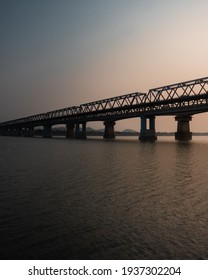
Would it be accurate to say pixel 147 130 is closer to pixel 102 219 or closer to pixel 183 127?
pixel 183 127

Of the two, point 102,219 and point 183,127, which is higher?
point 183,127

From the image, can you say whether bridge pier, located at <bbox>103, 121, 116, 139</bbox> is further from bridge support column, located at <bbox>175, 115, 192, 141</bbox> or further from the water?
the water

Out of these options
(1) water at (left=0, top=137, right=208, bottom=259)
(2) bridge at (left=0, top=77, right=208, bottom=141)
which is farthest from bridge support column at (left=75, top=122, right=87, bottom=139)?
(1) water at (left=0, top=137, right=208, bottom=259)

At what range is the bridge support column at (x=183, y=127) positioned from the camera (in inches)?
5290

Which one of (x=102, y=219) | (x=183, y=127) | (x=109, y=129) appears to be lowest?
(x=102, y=219)

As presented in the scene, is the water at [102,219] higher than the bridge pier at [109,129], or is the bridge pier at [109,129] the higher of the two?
the bridge pier at [109,129]

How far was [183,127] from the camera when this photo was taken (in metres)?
139

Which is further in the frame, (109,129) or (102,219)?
(109,129)

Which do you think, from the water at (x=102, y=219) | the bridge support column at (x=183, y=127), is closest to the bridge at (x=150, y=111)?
the bridge support column at (x=183, y=127)

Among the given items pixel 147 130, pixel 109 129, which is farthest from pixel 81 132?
pixel 147 130

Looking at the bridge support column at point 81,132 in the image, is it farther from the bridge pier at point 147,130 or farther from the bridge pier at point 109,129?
the bridge pier at point 147,130

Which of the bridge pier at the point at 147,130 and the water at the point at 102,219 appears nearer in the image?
the water at the point at 102,219

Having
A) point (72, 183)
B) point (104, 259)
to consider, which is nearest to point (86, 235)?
point (104, 259)
